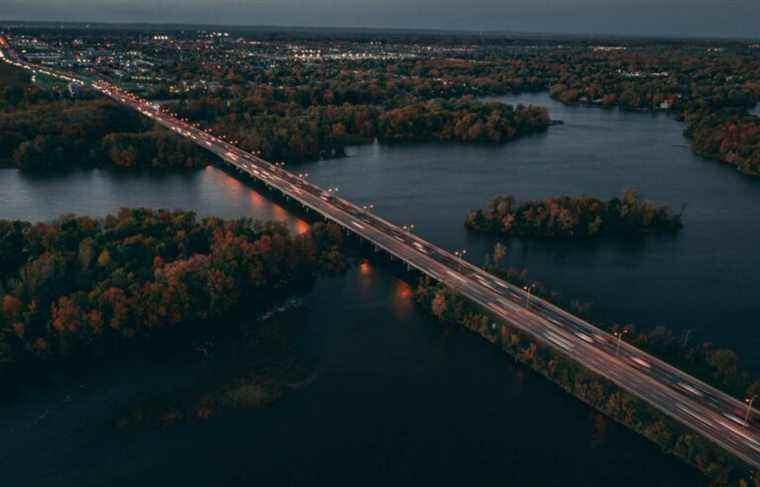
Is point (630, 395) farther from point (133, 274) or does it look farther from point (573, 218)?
point (133, 274)

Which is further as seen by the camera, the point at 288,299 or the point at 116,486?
the point at 288,299

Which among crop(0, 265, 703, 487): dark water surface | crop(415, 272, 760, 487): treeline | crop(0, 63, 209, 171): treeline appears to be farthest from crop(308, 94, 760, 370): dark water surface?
crop(0, 63, 209, 171): treeline

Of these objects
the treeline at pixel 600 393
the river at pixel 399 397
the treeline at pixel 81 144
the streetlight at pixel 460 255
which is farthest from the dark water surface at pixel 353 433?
the treeline at pixel 81 144

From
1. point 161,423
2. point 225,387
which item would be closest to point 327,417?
point 225,387

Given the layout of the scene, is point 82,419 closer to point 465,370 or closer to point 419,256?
point 465,370

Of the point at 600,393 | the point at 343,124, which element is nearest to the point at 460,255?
the point at 600,393
